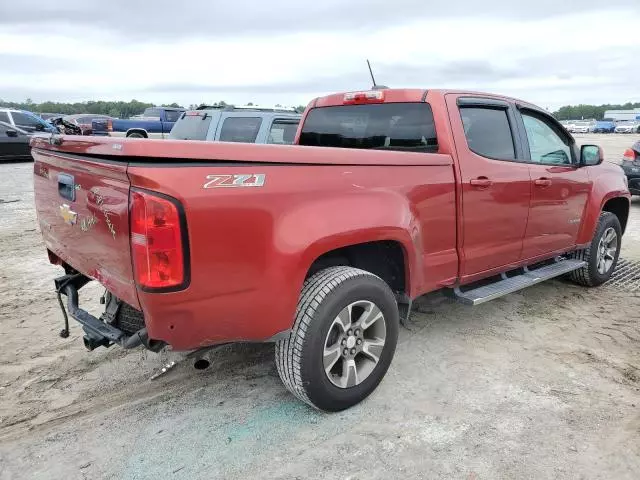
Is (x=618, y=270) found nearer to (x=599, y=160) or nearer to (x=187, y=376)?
(x=599, y=160)

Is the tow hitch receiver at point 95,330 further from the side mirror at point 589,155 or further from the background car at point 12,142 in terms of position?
the background car at point 12,142

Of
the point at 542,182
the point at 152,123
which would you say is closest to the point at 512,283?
the point at 542,182

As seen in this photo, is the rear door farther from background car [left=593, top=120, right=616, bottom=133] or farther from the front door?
background car [left=593, top=120, right=616, bottom=133]

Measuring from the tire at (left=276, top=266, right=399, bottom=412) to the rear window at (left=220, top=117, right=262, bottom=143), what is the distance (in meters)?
A: 6.33

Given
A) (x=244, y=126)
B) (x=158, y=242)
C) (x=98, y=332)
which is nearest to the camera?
(x=158, y=242)

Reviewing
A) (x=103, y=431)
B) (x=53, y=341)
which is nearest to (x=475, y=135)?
(x=103, y=431)

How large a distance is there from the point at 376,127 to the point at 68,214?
2.23 metres

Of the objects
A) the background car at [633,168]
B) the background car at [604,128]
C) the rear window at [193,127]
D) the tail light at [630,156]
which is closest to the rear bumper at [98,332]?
the rear window at [193,127]

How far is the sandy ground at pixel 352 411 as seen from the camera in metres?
2.58

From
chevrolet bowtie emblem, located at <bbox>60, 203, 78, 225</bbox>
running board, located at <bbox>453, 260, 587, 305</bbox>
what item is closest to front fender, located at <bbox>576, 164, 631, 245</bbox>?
running board, located at <bbox>453, 260, 587, 305</bbox>

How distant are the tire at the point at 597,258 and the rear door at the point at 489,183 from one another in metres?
1.34

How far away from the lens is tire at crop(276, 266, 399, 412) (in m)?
2.76

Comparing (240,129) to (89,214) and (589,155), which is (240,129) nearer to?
(589,155)

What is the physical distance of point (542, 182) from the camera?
4.21 metres
